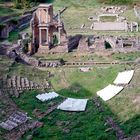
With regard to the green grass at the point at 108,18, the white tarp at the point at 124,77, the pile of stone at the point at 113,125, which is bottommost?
the green grass at the point at 108,18

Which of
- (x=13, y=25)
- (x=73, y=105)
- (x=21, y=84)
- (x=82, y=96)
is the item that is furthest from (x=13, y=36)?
(x=73, y=105)

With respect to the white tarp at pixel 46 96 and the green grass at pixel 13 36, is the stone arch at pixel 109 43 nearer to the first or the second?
the green grass at pixel 13 36

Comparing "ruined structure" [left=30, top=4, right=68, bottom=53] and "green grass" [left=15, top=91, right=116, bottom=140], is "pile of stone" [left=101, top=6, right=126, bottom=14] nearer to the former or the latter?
"ruined structure" [left=30, top=4, right=68, bottom=53]

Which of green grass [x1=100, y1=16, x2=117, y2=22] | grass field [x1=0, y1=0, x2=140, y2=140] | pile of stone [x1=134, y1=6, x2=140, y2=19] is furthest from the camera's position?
pile of stone [x1=134, y1=6, x2=140, y2=19]

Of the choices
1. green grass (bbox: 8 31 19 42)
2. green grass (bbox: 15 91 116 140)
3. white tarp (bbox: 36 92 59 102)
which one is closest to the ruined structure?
green grass (bbox: 8 31 19 42)

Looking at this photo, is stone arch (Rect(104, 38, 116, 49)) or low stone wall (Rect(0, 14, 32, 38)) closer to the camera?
stone arch (Rect(104, 38, 116, 49))

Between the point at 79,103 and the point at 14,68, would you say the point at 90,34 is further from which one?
the point at 79,103

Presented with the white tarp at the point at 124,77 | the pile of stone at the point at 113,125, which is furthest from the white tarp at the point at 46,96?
the white tarp at the point at 124,77
